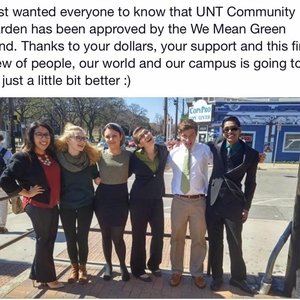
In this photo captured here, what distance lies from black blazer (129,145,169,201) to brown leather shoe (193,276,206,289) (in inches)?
37.1

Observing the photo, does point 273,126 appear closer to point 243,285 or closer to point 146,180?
point 243,285

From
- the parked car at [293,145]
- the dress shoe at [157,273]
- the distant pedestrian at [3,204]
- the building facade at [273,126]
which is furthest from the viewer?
the parked car at [293,145]

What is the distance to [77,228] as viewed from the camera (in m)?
2.51

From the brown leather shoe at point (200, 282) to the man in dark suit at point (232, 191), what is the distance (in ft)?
0.28

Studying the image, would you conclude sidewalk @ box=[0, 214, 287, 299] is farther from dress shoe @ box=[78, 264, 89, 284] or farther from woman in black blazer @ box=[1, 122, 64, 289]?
woman in black blazer @ box=[1, 122, 64, 289]

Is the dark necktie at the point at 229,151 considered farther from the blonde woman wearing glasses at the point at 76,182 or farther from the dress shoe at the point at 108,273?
the dress shoe at the point at 108,273

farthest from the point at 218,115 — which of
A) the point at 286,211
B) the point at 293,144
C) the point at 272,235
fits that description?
the point at 272,235

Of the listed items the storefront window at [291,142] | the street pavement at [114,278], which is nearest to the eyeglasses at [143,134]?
the street pavement at [114,278]

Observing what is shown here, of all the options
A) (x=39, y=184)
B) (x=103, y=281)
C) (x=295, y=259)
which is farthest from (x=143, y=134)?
(x=295, y=259)

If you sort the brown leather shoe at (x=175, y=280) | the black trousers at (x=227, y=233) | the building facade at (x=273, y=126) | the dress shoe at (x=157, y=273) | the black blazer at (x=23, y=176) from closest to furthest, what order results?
the black blazer at (x=23, y=176) < the black trousers at (x=227, y=233) < the brown leather shoe at (x=175, y=280) < the dress shoe at (x=157, y=273) < the building facade at (x=273, y=126)

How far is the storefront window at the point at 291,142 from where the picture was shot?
17.2 meters

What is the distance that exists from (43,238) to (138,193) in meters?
1.02
